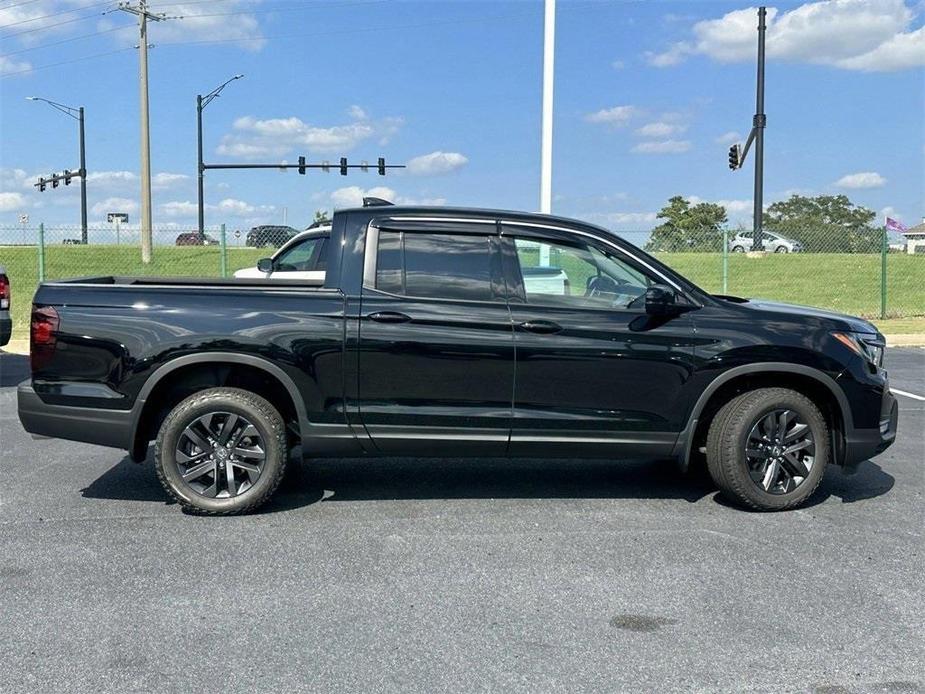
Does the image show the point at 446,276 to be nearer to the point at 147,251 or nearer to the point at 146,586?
the point at 146,586

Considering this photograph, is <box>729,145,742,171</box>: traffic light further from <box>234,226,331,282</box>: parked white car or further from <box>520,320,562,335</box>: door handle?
<box>520,320,562,335</box>: door handle

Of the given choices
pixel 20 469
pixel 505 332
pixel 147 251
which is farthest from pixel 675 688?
pixel 147 251

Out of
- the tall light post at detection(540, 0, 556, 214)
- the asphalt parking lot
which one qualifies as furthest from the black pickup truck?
the tall light post at detection(540, 0, 556, 214)

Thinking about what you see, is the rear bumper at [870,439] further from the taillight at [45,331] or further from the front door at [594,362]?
the taillight at [45,331]

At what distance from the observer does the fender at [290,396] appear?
514cm

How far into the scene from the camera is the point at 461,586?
4.22m

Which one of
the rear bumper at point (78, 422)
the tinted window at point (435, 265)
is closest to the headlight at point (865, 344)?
the tinted window at point (435, 265)

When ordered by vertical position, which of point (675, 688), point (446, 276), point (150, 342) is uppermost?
point (446, 276)

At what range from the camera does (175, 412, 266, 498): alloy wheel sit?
5.23 m

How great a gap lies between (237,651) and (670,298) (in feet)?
9.88

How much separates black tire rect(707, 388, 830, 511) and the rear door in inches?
50.3

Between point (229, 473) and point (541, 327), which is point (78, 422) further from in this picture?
point (541, 327)

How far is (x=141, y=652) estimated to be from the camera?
11.5 ft

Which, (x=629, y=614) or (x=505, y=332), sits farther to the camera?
(x=505, y=332)
